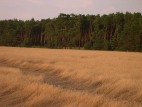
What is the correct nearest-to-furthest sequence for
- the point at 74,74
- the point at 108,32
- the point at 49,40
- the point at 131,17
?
the point at 74,74 < the point at 131,17 < the point at 108,32 < the point at 49,40

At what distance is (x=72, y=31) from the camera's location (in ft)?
285

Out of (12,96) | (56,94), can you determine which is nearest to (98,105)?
(56,94)

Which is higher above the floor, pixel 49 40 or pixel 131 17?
pixel 131 17

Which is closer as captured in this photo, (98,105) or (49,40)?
(98,105)

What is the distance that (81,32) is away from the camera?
90.2m

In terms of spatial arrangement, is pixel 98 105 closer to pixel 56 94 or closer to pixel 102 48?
pixel 56 94

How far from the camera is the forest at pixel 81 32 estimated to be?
232 ft

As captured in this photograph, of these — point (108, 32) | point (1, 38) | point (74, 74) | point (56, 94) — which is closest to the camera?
point (56, 94)

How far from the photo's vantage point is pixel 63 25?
89.8m

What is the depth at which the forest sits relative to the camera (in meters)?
70.6

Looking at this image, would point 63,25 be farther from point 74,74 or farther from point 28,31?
point 74,74

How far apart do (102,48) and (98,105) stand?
223ft

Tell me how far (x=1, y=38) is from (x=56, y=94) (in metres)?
95.9

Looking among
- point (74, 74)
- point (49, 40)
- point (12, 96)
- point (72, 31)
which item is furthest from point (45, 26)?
point (12, 96)
